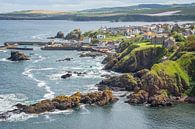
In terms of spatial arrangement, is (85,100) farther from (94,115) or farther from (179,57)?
(179,57)

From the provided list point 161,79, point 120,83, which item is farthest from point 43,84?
point 161,79

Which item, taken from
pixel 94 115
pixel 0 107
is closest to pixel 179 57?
pixel 94 115

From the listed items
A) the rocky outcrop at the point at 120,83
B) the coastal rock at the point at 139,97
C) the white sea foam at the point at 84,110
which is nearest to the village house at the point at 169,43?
the rocky outcrop at the point at 120,83

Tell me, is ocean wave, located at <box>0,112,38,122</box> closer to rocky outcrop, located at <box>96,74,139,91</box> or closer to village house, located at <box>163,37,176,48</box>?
rocky outcrop, located at <box>96,74,139,91</box>

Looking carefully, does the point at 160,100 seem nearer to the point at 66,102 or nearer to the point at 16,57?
the point at 66,102

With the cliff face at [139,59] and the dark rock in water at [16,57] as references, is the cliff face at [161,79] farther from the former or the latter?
the dark rock in water at [16,57]

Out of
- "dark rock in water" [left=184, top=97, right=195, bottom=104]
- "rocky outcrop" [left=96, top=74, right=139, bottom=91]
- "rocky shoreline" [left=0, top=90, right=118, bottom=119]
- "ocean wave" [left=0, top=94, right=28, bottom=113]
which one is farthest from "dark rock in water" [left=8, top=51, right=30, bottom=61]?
"dark rock in water" [left=184, top=97, right=195, bottom=104]

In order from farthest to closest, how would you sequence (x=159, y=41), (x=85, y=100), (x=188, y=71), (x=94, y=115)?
(x=159, y=41) → (x=188, y=71) → (x=85, y=100) → (x=94, y=115)
